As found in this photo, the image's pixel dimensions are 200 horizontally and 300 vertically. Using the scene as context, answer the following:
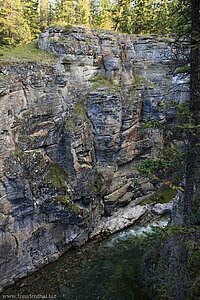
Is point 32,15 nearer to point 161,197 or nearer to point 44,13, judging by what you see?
point 44,13

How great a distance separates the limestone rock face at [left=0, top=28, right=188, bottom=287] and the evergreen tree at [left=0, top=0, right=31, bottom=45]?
17.2 feet

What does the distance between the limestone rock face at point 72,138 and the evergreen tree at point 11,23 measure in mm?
5247

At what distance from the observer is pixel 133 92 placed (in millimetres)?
33219

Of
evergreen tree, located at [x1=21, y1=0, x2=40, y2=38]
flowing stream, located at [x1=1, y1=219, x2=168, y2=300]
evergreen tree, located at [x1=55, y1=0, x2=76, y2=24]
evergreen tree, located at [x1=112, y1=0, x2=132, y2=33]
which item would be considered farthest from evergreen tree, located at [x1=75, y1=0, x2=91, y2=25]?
flowing stream, located at [x1=1, y1=219, x2=168, y2=300]

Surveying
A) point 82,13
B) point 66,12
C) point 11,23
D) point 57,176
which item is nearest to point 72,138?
point 57,176

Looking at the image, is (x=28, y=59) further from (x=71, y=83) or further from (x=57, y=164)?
(x=57, y=164)

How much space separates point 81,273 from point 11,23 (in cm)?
2459

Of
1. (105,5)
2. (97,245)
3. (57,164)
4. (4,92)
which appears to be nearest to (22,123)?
(4,92)

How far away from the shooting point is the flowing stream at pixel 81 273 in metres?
20.9

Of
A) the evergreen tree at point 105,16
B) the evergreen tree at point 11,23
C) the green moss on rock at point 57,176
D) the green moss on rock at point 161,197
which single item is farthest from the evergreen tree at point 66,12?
the green moss on rock at point 161,197

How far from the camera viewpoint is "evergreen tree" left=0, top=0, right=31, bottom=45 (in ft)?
104

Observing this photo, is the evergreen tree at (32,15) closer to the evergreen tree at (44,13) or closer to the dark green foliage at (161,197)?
the evergreen tree at (44,13)

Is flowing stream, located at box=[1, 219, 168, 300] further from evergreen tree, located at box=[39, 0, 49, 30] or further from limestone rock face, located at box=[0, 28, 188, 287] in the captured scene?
evergreen tree, located at box=[39, 0, 49, 30]

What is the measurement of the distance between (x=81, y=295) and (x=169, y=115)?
2137cm
